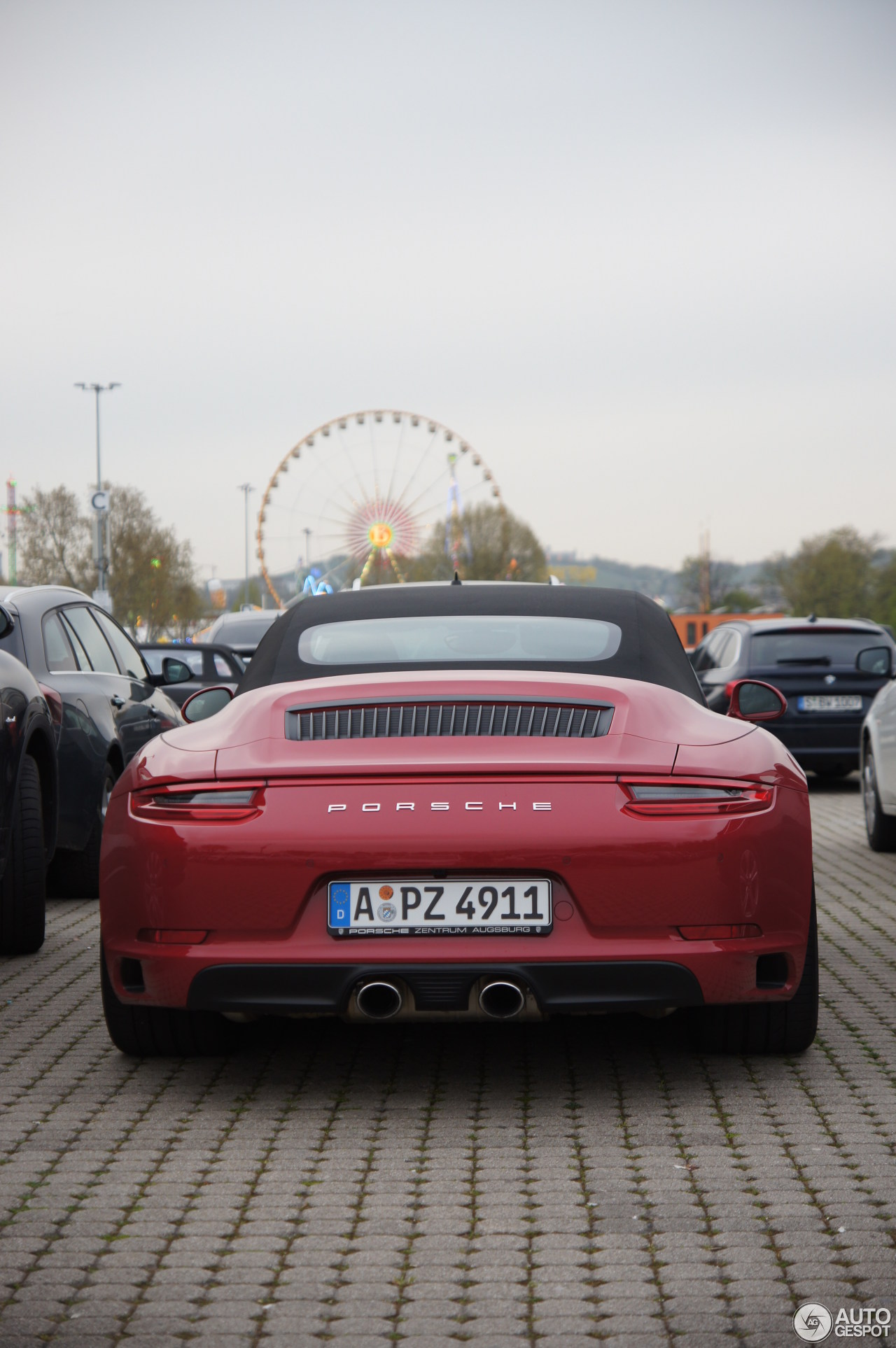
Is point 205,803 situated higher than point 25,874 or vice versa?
point 205,803

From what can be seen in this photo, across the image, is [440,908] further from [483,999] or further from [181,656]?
[181,656]

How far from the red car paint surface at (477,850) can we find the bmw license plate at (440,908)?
2 centimetres

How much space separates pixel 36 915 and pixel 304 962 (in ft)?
9.45

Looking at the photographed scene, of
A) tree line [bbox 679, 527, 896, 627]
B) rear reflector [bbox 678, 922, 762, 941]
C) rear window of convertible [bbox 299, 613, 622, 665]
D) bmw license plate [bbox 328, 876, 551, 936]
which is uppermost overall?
rear window of convertible [bbox 299, 613, 622, 665]

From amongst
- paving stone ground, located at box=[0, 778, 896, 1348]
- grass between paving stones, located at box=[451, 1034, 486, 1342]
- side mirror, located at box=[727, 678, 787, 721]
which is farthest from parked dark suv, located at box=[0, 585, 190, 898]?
grass between paving stones, located at box=[451, 1034, 486, 1342]

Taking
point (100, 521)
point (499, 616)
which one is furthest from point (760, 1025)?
point (100, 521)

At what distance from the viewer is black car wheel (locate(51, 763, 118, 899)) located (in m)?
8.19

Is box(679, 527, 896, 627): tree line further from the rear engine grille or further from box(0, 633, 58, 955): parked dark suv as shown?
the rear engine grille

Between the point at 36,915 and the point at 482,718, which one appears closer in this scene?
the point at 482,718

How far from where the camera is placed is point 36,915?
6578mm

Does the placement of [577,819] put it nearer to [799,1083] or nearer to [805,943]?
[805,943]

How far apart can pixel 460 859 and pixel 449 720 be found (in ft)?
1.27

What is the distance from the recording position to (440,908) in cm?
400

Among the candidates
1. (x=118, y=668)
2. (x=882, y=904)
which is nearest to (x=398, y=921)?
(x=882, y=904)
